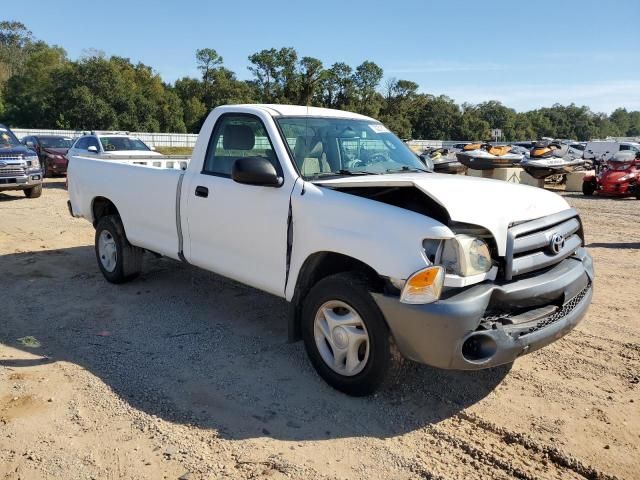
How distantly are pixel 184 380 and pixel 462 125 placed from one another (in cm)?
9833

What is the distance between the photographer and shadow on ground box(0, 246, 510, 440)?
3621mm

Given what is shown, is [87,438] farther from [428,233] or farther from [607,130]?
[607,130]

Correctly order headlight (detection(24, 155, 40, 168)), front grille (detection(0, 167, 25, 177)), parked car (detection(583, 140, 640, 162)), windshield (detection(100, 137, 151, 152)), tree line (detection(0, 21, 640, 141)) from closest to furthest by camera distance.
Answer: front grille (detection(0, 167, 25, 177))
headlight (detection(24, 155, 40, 168))
windshield (detection(100, 137, 151, 152))
parked car (detection(583, 140, 640, 162))
tree line (detection(0, 21, 640, 141))

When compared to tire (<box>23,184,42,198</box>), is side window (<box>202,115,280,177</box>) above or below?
above

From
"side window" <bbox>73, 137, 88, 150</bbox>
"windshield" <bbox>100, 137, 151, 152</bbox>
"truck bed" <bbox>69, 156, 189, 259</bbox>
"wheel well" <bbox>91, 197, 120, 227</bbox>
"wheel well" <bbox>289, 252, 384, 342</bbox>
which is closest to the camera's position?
"wheel well" <bbox>289, 252, 384, 342</bbox>

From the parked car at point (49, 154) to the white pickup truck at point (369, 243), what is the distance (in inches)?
678

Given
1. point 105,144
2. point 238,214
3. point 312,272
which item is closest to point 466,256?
point 312,272

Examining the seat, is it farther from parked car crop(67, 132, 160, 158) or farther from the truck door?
parked car crop(67, 132, 160, 158)

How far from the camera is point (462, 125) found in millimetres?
96562

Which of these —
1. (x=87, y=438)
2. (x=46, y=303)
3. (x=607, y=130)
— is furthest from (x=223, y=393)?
(x=607, y=130)

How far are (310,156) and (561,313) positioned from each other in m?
2.21

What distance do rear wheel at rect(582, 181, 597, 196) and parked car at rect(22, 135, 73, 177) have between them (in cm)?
1825

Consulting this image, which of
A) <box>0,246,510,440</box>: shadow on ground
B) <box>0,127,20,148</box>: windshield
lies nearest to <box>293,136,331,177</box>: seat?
<box>0,246,510,440</box>: shadow on ground

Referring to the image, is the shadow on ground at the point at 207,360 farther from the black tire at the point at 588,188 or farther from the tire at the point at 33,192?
the black tire at the point at 588,188
